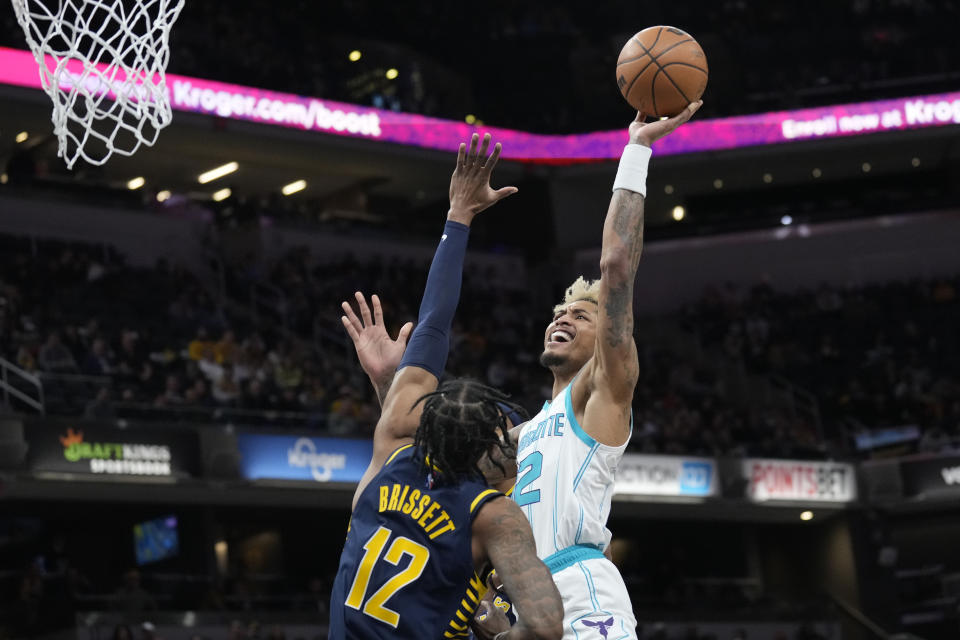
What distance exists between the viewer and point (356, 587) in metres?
3.50

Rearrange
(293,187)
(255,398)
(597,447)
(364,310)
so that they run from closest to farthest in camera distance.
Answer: (597,447) → (364,310) → (255,398) → (293,187)

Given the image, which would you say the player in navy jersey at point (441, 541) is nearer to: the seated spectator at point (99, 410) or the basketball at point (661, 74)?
the basketball at point (661, 74)

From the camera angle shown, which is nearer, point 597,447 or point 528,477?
point 597,447

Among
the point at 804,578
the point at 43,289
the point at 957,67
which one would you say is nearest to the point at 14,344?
the point at 43,289

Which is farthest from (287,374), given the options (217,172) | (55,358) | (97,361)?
(217,172)

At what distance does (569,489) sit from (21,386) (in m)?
11.1

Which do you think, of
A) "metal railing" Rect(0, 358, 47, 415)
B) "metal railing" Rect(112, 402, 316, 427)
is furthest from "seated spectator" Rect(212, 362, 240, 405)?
"metal railing" Rect(0, 358, 47, 415)

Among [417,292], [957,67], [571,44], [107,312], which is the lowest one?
[107,312]

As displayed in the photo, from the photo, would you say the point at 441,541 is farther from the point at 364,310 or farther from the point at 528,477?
the point at 364,310

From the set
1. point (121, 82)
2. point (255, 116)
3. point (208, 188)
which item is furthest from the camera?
point (208, 188)

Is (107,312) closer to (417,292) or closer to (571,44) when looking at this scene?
(417,292)

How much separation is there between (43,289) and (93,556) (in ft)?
12.4

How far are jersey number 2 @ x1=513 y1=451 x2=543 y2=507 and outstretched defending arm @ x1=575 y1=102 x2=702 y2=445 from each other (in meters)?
0.22

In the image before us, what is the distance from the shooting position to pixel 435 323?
4.02 metres
